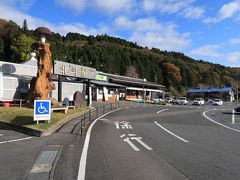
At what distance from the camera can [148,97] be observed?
3248 inches

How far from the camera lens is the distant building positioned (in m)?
116

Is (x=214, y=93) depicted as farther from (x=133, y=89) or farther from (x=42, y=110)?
(x=42, y=110)

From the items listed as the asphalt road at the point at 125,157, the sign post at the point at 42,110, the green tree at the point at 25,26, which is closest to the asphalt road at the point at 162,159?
the asphalt road at the point at 125,157

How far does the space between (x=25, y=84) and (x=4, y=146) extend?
25.0m

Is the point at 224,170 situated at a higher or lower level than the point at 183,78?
lower

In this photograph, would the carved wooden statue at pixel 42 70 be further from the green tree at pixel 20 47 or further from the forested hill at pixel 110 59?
the green tree at pixel 20 47

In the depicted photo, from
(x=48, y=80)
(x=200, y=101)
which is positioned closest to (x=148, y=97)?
(x=200, y=101)

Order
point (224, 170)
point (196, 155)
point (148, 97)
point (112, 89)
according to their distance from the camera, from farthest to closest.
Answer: point (148, 97)
point (112, 89)
point (196, 155)
point (224, 170)

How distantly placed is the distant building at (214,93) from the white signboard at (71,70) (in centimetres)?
8560

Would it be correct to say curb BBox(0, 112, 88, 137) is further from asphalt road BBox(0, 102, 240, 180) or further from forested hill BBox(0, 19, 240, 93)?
forested hill BBox(0, 19, 240, 93)

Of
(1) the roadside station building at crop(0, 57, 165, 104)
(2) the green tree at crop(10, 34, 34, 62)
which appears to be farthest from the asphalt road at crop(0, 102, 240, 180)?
(2) the green tree at crop(10, 34, 34, 62)

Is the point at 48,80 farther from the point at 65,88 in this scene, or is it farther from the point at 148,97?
the point at 148,97

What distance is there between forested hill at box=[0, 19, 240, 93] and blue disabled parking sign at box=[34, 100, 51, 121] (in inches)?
2455

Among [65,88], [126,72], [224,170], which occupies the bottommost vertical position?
[224,170]
